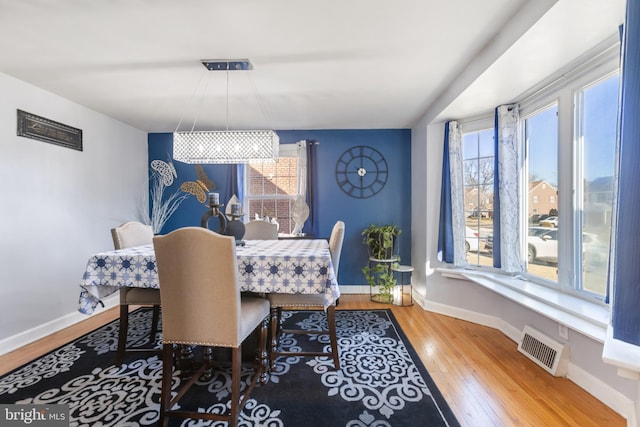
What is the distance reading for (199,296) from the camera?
1521 mm

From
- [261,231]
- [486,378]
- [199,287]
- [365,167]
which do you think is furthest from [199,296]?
[365,167]

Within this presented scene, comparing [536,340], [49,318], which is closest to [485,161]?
[536,340]

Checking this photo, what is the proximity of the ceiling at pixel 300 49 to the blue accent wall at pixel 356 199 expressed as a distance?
3.18 ft

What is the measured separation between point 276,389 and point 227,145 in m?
1.89

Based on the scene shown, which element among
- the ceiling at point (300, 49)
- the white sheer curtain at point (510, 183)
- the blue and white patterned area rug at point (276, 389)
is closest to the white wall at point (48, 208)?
the ceiling at point (300, 49)

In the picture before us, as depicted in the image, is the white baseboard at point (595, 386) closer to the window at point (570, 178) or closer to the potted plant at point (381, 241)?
the window at point (570, 178)

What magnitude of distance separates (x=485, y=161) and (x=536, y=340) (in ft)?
5.62

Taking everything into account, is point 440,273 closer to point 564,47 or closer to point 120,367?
point 564,47

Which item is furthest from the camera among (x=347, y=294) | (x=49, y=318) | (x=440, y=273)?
(x=347, y=294)

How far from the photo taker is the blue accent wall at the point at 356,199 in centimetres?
415

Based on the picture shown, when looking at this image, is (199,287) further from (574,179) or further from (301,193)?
(301,193)

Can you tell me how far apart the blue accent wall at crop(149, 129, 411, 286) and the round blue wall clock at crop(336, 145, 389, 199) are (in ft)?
0.21

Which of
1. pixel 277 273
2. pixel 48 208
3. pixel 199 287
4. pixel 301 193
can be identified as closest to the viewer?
pixel 199 287

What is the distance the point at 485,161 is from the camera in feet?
10.0
